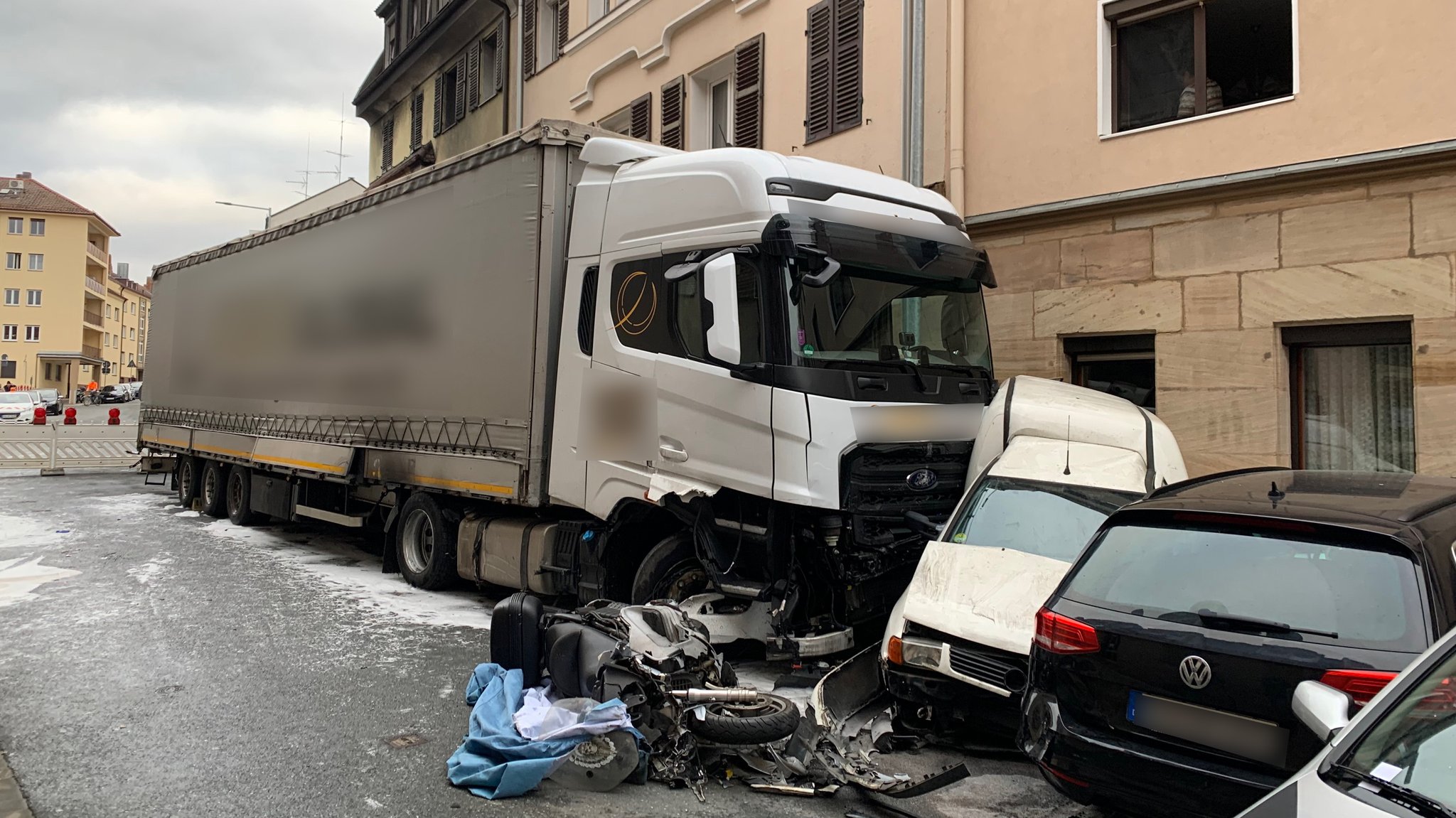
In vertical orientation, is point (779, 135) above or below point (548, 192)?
above

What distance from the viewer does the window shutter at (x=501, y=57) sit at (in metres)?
20.1

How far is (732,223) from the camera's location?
5.96 meters

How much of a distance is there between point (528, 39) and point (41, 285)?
2884 inches

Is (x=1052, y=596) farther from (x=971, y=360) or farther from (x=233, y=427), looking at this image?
(x=233, y=427)

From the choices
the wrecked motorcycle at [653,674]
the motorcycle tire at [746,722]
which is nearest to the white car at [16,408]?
the wrecked motorcycle at [653,674]

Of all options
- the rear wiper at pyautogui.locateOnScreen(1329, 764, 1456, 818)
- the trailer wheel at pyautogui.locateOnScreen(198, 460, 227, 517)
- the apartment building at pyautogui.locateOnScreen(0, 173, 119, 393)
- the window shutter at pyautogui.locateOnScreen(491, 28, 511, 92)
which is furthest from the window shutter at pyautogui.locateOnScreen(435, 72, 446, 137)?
the apartment building at pyautogui.locateOnScreen(0, 173, 119, 393)

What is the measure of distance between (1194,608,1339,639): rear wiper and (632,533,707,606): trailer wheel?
3509 mm

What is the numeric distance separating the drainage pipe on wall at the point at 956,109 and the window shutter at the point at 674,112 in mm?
5293

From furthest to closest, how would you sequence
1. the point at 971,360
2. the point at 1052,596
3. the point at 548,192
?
1. the point at 548,192
2. the point at 971,360
3. the point at 1052,596

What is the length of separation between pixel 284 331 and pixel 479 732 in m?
8.44

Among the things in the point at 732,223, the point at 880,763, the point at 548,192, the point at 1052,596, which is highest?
the point at 548,192

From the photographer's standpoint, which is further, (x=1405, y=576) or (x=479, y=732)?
(x=479, y=732)

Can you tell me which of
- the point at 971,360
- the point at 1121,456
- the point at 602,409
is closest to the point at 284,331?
the point at 602,409

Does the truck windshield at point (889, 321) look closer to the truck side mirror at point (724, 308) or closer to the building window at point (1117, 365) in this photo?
the truck side mirror at point (724, 308)
